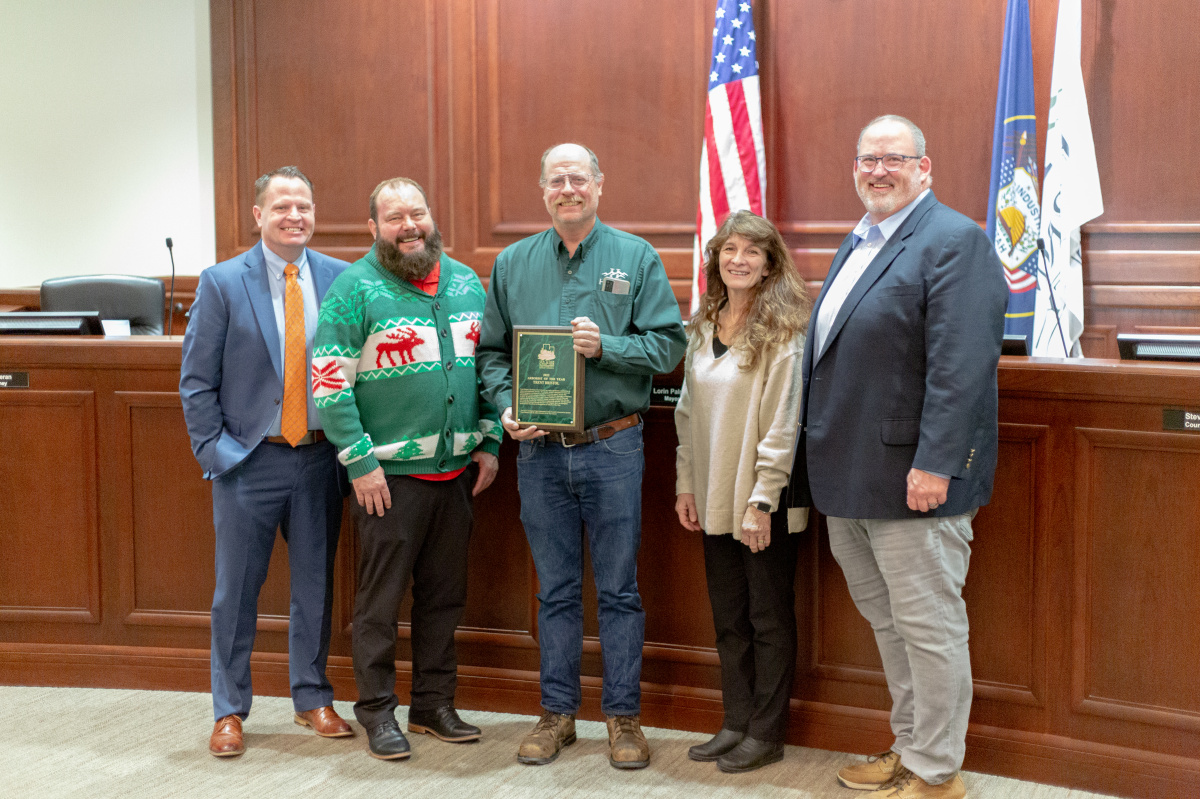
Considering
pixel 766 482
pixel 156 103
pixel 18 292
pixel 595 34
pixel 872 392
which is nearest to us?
pixel 872 392

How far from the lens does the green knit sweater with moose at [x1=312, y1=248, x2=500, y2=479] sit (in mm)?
2674

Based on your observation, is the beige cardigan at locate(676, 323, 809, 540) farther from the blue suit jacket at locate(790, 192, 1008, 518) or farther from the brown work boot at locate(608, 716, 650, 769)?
the brown work boot at locate(608, 716, 650, 769)

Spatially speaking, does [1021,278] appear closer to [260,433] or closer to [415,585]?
[415,585]

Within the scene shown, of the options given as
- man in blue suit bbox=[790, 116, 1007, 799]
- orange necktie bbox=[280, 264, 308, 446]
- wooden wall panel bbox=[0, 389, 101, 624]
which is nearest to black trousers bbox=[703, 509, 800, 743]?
man in blue suit bbox=[790, 116, 1007, 799]

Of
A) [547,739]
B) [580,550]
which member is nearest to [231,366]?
[580,550]

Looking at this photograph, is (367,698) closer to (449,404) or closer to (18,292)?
(449,404)

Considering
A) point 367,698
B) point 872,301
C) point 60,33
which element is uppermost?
point 60,33

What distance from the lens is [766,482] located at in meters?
2.53

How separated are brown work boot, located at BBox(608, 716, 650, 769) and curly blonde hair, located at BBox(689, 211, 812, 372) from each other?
3.44 ft

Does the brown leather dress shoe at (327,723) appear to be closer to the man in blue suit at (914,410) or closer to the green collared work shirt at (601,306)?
the green collared work shirt at (601,306)

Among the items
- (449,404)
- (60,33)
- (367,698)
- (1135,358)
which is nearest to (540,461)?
(449,404)

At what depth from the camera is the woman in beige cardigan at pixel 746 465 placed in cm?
255

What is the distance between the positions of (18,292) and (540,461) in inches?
166

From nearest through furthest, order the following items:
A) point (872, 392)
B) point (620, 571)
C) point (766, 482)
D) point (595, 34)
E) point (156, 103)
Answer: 1. point (872, 392)
2. point (766, 482)
3. point (620, 571)
4. point (595, 34)
5. point (156, 103)
